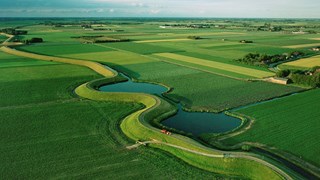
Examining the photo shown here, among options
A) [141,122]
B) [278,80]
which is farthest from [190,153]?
[278,80]

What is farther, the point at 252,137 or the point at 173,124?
the point at 173,124

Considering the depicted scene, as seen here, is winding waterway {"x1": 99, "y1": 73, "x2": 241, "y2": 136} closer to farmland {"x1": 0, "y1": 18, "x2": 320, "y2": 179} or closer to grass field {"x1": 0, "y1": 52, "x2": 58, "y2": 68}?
farmland {"x1": 0, "y1": 18, "x2": 320, "y2": 179}

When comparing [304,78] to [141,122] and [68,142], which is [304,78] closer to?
[141,122]

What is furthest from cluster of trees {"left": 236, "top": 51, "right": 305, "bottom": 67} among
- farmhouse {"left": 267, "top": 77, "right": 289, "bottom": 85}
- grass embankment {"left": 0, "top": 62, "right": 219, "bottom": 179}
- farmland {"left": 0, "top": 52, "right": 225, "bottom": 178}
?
farmland {"left": 0, "top": 52, "right": 225, "bottom": 178}

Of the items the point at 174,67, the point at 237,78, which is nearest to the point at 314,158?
the point at 237,78

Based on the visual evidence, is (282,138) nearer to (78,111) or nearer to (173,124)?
(173,124)

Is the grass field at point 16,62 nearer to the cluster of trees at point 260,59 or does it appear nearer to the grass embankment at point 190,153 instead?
the grass embankment at point 190,153

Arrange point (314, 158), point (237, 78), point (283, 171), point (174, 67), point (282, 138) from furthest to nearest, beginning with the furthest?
point (174, 67)
point (237, 78)
point (282, 138)
point (314, 158)
point (283, 171)

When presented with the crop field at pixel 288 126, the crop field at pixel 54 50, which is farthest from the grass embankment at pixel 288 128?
the crop field at pixel 54 50
